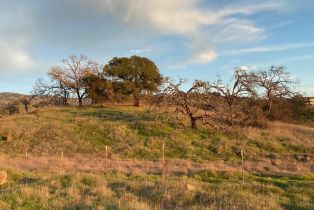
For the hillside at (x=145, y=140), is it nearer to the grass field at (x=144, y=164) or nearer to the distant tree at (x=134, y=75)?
the grass field at (x=144, y=164)

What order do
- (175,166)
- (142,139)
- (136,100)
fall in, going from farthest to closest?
(136,100) < (142,139) < (175,166)

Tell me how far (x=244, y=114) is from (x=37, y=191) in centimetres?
3081

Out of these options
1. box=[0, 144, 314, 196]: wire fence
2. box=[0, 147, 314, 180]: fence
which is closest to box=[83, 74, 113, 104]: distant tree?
box=[0, 144, 314, 196]: wire fence

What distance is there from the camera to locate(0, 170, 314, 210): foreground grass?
11008 mm

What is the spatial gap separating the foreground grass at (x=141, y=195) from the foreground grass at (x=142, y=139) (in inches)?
564

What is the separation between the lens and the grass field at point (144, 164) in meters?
12.0

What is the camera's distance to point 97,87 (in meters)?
55.2

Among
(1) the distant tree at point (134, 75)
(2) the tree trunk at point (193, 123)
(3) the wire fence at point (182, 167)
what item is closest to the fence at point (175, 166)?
(3) the wire fence at point (182, 167)

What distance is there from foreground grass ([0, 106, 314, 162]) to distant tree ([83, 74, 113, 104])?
11750 millimetres

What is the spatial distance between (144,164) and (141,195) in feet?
42.1

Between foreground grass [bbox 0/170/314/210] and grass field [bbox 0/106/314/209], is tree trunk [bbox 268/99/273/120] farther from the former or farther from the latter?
foreground grass [bbox 0/170/314/210]

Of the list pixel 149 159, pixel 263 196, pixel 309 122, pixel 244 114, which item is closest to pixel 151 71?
pixel 244 114

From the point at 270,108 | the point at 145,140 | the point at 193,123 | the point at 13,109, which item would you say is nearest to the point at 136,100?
the point at 270,108

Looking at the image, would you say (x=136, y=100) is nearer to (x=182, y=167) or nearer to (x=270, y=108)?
(x=270, y=108)
